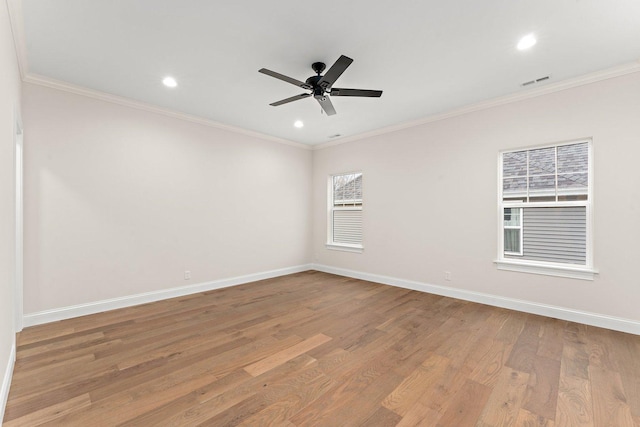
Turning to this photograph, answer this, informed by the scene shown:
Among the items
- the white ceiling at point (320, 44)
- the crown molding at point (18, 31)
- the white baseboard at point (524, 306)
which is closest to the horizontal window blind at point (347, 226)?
the white baseboard at point (524, 306)

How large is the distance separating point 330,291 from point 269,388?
2618 mm

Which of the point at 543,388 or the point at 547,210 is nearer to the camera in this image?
the point at 543,388

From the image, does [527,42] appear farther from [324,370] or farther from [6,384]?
[6,384]

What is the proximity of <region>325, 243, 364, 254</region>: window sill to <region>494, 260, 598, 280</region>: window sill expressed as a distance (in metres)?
2.37

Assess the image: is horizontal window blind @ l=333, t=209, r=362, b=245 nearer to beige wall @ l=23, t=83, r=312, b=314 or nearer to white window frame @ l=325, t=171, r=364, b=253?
white window frame @ l=325, t=171, r=364, b=253

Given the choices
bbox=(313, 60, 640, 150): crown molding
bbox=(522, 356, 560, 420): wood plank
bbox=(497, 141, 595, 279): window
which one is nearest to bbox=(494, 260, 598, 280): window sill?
bbox=(497, 141, 595, 279): window

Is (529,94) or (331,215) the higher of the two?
(529,94)

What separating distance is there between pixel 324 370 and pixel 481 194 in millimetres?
3264

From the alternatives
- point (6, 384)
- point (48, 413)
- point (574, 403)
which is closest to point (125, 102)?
point (6, 384)

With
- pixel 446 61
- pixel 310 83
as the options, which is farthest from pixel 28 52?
pixel 446 61

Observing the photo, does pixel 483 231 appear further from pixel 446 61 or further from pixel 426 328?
pixel 446 61

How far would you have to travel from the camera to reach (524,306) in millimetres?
3613

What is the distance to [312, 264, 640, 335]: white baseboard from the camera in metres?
3.03

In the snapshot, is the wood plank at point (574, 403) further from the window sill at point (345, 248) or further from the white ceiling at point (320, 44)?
the window sill at point (345, 248)
